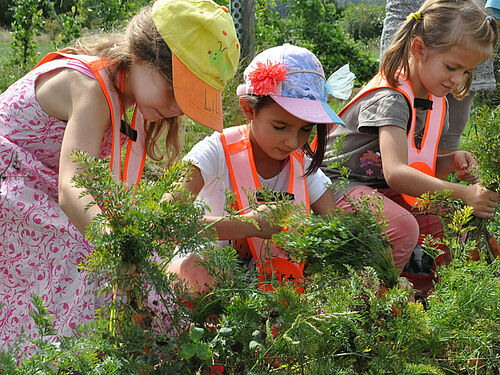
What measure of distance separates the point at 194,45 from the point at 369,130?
46.7 inches

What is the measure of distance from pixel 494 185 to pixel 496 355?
74cm

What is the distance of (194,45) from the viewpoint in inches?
76.4

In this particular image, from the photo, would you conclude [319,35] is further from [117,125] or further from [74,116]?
[74,116]

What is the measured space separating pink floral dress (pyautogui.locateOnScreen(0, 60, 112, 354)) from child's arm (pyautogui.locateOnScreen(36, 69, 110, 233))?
66 mm

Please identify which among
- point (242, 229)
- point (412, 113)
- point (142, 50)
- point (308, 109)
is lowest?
point (242, 229)

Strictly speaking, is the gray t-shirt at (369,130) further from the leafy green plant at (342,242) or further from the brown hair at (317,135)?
the leafy green plant at (342,242)

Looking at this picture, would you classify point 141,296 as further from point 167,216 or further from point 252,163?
point 252,163

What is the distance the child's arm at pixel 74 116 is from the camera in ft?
5.66

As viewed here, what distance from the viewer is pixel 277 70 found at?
92.1 inches

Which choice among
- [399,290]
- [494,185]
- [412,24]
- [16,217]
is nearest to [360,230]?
[399,290]

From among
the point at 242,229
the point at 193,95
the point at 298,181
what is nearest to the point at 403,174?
the point at 298,181

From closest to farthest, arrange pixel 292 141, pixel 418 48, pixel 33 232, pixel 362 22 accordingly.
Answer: pixel 33 232, pixel 292 141, pixel 418 48, pixel 362 22

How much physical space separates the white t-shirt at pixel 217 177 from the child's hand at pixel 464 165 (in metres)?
0.74

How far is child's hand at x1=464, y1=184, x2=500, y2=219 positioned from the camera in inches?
90.1
